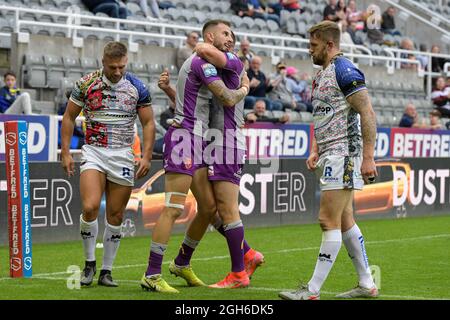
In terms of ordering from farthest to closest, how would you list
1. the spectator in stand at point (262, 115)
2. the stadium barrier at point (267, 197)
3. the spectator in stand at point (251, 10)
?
1. the spectator in stand at point (251, 10)
2. the spectator in stand at point (262, 115)
3. the stadium barrier at point (267, 197)

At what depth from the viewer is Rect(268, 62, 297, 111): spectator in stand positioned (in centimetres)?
2098

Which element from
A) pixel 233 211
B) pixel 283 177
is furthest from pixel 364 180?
pixel 283 177

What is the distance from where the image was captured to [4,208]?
1330 centimetres

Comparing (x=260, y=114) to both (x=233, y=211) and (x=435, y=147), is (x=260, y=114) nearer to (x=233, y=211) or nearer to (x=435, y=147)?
(x=435, y=147)

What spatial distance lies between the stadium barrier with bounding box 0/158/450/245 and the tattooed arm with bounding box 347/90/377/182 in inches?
252

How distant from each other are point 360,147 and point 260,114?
10.8 meters

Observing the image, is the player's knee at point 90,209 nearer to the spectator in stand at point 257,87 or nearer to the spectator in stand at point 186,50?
the spectator in stand at point 186,50

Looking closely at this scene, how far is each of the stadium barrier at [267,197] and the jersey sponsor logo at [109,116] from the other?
4439 mm

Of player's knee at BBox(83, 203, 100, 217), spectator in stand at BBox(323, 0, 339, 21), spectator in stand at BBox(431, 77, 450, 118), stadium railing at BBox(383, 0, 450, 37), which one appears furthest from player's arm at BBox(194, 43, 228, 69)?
stadium railing at BBox(383, 0, 450, 37)

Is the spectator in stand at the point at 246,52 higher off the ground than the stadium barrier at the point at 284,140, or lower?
higher

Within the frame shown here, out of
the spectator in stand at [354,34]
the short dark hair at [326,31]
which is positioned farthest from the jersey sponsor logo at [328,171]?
the spectator in stand at [354,34]

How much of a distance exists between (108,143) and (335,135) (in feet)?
6.72

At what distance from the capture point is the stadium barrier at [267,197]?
1371 centimetres

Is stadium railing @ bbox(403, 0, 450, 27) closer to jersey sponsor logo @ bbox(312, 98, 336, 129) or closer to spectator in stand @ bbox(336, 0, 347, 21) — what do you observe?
spectator in stand @ bbox(336, 0, 347, 21)
